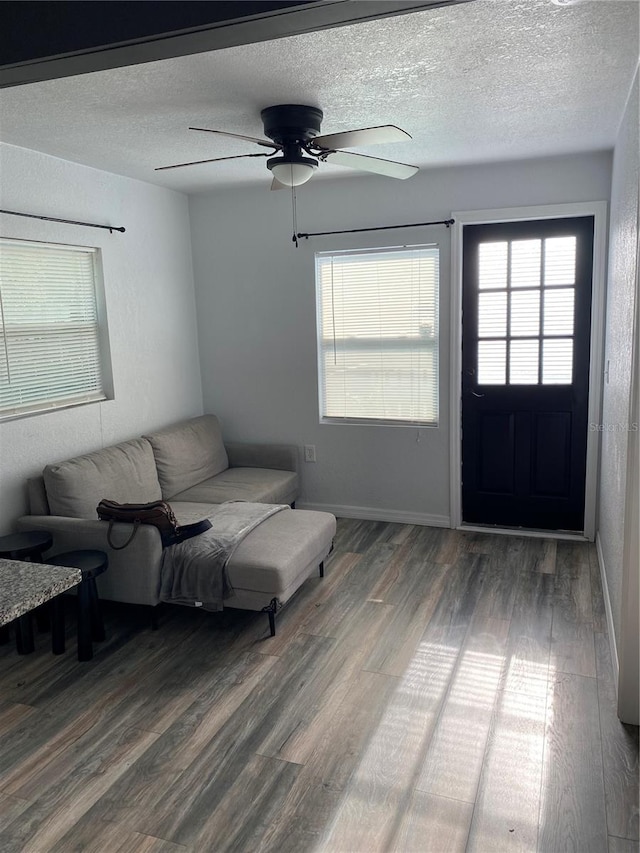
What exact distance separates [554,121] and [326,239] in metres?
1.84

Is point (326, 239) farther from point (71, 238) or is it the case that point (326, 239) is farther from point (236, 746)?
point (236, 746)

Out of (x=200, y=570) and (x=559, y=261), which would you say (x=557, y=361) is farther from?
(x=200, y=570)

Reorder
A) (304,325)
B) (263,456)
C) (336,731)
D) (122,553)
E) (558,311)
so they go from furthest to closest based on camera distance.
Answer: (263,456), (304,325), (558,311), (122,553), (336,731)

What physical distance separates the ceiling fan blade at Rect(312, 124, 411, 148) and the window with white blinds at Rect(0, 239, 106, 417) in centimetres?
182

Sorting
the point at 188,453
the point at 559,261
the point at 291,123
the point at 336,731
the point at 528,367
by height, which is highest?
the point at 291,123

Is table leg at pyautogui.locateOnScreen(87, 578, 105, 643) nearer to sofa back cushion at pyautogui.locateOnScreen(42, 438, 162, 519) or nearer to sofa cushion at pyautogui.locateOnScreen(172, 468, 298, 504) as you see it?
sofa back cushion at pyautogui.locateOnScreen(42, 438, 162, 519)

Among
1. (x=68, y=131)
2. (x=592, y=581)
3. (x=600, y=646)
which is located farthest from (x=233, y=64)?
(x=592, y=581)

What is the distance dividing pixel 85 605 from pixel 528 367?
308 centimetres

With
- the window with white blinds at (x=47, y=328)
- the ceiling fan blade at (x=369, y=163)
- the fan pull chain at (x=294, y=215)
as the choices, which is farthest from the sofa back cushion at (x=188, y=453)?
the ceiling fan blade at (x=369, y=163)

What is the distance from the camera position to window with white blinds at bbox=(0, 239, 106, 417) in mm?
3516

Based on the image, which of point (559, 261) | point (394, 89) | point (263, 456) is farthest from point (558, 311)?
point (263, 456)

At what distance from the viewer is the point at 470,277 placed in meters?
4.38

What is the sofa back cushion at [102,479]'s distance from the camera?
3.51 m

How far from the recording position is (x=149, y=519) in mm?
3188
